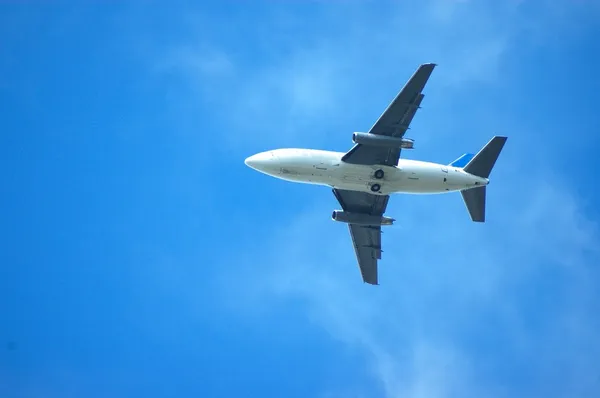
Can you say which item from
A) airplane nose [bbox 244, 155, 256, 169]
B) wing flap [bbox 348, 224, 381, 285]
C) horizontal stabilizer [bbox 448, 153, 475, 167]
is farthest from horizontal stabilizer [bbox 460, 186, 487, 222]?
airplane nose [bbox 244, 155, 256, 169]

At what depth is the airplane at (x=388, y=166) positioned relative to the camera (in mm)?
65625

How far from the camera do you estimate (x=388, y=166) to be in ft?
222

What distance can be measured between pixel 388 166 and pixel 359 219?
359 inches

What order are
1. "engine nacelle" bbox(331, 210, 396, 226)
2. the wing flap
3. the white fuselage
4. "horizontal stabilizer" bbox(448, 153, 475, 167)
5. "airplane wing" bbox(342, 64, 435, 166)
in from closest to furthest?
"airplane wing" bbox(342, 64, 435, 166) → the white fuselage → "horizontal stabilizer" bbox(448, 153, 475, 167) → "engine nacelle" bbox(331, 210, 396, 226) → the wing flap

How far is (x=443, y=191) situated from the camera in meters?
68.9

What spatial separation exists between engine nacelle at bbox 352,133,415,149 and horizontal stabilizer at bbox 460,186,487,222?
879 centimetres

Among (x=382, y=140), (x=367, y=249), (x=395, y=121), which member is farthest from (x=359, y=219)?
(x=395, y=121)

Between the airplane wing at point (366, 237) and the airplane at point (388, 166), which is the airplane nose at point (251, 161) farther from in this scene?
the airplane wing at point (366, 237)

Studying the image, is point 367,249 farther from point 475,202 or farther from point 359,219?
point 475,202

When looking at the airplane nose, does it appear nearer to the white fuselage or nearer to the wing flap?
the white fuselage

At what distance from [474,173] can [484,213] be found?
4660 millimetres

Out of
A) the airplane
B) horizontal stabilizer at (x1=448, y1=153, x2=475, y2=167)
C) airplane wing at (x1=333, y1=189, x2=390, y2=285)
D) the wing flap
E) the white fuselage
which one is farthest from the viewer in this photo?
the wing flap

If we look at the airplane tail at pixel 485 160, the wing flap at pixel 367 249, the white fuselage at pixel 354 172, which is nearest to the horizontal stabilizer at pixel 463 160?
the airplane tail at pixel 485 160

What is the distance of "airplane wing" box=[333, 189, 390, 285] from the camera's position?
74.8 meters
